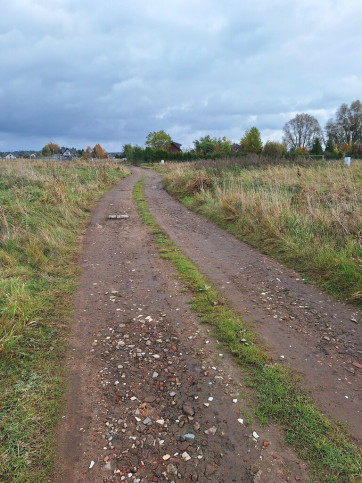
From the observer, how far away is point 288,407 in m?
2.75

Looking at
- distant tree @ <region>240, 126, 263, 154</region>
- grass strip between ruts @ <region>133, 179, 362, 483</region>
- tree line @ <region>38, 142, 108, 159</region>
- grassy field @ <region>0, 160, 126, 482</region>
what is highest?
tree line @ <region>38, 142, 108, 159</region>

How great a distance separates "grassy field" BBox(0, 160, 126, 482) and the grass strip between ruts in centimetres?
185

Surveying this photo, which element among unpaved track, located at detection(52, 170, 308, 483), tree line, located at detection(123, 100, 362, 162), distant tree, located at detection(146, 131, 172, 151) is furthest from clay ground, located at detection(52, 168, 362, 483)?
distant tree, located at detection(146, 131, 172, 151)

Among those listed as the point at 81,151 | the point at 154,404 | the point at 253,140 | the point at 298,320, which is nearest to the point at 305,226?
the point at 298,320

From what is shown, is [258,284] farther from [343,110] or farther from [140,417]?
[343,110]

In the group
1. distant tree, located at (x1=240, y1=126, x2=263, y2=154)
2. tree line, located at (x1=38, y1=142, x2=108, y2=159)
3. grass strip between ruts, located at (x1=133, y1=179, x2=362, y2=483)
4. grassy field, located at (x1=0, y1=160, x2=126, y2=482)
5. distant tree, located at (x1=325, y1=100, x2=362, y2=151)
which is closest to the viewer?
grass strip between ruts, located at (x1=133, y1=179, x2=362, y2=483)

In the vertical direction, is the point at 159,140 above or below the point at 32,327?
above

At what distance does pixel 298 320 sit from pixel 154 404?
2351 millimetres

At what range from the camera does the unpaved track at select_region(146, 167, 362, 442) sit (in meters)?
3.00

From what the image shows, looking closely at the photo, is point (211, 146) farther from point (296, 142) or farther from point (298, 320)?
point (298, 320)

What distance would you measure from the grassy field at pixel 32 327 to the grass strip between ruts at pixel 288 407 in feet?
6.06

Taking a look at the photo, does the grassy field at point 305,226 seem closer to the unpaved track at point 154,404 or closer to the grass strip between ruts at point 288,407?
the grass strip between ruts at point 288,407

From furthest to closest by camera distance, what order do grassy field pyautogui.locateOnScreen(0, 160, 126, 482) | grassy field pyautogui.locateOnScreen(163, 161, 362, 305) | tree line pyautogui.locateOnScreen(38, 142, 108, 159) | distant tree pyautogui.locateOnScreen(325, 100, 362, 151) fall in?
tree line pyautogui.locateOnScreen(38, 142, 108, 159), distant tree pyautogui.locateOnScreen(325, 100, 362, 151), grassy field pyautogui.locateOnScreen(163, 161, 362, 305), grassy field pyautogui.locateOnScreen(0, 160, 126, 482)

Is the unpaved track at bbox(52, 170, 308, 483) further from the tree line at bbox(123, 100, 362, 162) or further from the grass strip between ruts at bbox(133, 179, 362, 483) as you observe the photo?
the tree line at bbox(123, 100, 362, 162)
